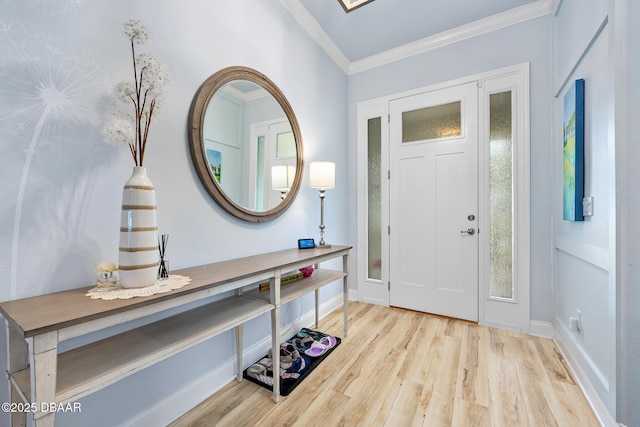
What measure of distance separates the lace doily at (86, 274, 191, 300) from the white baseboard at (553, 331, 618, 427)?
81.3 inches

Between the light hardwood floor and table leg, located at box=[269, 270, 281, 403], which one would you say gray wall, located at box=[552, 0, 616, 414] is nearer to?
the light hardwood floor

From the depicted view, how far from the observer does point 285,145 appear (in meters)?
→ 2.18

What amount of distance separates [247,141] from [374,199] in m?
1.75

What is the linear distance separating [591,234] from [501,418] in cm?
115

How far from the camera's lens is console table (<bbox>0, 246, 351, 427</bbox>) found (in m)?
0.70

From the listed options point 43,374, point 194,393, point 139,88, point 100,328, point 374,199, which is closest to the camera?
point 43,374

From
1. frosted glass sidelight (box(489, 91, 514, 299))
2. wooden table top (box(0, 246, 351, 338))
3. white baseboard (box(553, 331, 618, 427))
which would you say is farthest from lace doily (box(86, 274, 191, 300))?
frosted glass sidelight (box(489, 91, 514, 299))

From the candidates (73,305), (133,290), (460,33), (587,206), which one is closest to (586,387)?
(587,206)

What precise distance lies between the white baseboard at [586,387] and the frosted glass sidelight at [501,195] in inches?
20.3

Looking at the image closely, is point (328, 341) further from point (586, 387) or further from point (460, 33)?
point (460, 33)

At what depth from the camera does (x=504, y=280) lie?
2412 millimetres

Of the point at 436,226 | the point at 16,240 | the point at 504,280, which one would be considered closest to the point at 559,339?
the point at 504,280

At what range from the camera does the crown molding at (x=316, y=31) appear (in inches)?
87.4

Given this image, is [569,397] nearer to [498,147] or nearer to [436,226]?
[436,226]
